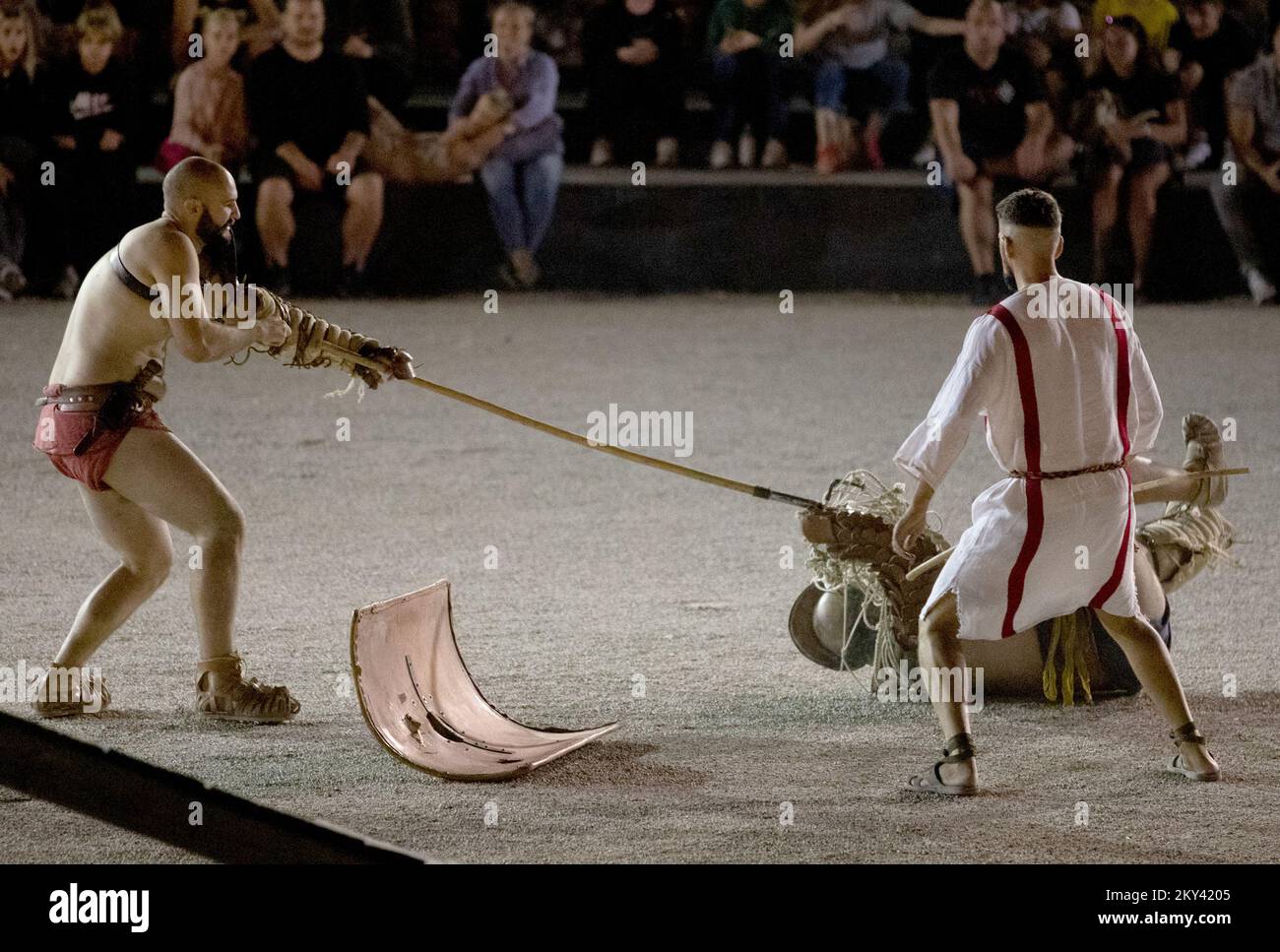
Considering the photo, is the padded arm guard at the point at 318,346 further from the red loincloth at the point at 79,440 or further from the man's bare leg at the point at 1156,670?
the man's bare leg at the point at 1156,670

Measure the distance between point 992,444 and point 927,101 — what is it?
37.8ft

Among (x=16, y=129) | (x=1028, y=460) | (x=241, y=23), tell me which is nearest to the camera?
(x=1028, y=460)

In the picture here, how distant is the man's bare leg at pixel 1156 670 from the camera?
4.97m

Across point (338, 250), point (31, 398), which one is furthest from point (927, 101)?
point (31, 398)

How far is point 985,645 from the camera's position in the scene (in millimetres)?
5668

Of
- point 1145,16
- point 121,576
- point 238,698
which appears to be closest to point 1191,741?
point 238,698

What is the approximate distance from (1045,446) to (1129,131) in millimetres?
10224

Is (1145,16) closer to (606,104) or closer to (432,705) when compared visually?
(606,104)

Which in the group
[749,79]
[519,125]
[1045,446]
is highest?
[749,79]

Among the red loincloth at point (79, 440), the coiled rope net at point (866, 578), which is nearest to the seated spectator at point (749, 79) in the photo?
the coiled rope net at point (866, 578)

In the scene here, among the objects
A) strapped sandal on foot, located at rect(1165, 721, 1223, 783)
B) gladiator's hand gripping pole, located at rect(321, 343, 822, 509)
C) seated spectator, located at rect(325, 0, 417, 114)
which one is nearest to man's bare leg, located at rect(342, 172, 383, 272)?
seated spectator, located at rect(325, 0, 417, 114)

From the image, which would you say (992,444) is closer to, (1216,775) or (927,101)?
(1216,775)

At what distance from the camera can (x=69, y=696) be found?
18.1 feet

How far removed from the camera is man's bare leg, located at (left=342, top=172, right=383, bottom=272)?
1432 cm
